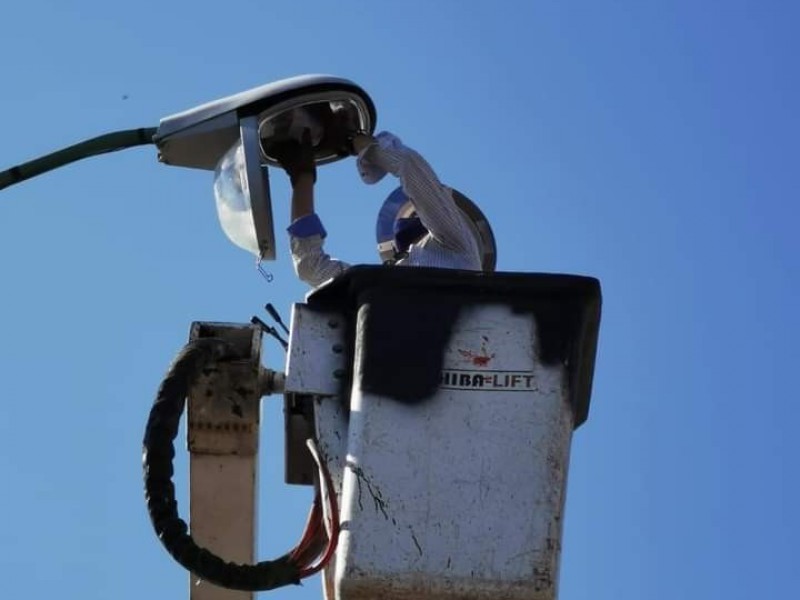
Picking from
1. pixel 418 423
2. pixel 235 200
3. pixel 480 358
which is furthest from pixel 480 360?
pixel 235 200

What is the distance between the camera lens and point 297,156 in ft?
19.2

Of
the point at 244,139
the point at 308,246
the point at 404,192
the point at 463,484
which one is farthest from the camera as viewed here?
the point at 404,192

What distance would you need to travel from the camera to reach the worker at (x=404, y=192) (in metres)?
5.68

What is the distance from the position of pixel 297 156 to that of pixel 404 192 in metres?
0.30

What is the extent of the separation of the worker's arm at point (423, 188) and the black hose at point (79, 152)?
22.1 inches

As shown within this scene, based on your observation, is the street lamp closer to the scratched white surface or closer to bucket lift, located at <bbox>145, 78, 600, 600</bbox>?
bucket lift, located at <bbox>145, 78, 600, 600</bbox>

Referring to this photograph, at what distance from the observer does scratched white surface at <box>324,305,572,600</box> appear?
15.7ft

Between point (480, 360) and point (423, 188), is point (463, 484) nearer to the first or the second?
point (480, 360)

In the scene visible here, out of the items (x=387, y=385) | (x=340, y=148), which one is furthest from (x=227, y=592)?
(x=340, y=148)

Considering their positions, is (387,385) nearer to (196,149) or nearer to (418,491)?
(418,491)

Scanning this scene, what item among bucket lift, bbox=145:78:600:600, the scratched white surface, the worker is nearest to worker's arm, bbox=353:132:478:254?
the worker

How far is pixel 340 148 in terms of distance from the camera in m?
5.92

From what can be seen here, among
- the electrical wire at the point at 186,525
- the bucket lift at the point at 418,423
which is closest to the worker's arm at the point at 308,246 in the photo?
the bucket lift at the point at 418,423

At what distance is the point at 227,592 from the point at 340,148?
1.20m
